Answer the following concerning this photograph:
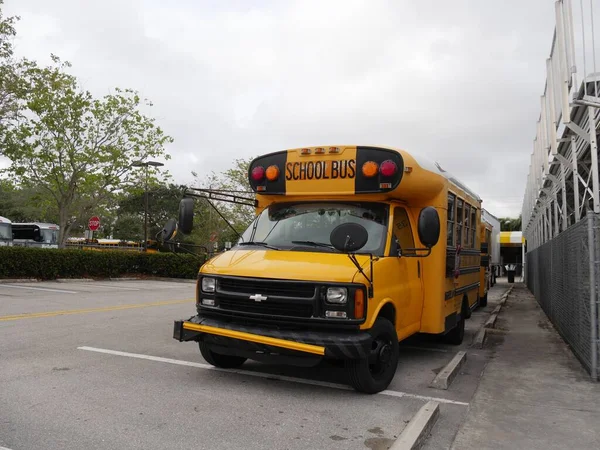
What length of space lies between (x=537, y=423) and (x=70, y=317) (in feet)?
28.7

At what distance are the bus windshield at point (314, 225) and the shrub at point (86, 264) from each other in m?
16.1

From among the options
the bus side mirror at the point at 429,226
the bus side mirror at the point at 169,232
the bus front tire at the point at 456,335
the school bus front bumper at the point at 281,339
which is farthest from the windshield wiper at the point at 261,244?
the bus front tire at the point at 456,335

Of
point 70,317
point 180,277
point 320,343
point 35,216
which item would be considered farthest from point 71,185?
point 35,216

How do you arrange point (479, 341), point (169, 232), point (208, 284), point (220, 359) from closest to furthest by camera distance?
point (208, 284) → point (169, 232) → point (220, 359) → point (479, 341)

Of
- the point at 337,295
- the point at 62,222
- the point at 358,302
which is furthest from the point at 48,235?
the point at 358,302

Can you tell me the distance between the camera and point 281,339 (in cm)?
516

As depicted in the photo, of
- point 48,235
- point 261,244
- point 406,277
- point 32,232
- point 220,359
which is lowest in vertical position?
point 220,359

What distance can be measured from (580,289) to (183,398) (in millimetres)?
5615

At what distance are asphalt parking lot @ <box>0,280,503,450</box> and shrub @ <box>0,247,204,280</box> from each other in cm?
1208

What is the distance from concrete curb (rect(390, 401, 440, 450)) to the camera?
13.1ft

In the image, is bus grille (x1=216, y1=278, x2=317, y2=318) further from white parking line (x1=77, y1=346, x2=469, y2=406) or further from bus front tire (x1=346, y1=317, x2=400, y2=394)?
white parking line (x1=77, y1=346, x2=469, y2=406)

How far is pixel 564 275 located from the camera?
30.9 ft

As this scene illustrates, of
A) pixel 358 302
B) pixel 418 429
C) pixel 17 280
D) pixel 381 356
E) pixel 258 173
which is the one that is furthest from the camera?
pixel 17 280

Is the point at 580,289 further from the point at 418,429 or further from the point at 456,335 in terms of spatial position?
the point at 418,429
